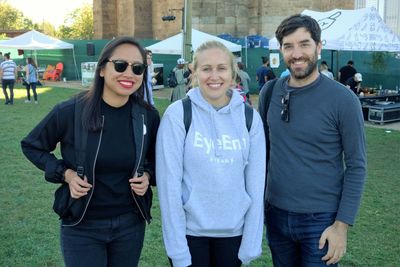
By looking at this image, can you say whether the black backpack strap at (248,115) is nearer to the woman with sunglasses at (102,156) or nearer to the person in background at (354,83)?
the woman with sunglasses at (102,156)

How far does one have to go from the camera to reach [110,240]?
102 inches

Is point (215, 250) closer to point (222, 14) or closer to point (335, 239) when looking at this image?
point (335, 239)

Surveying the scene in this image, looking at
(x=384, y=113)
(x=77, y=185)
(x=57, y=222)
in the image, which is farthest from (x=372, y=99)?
(x=77, y=185)

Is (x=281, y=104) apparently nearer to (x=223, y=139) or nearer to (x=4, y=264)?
(x=223, y=139)

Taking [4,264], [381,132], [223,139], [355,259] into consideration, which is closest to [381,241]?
[355,259]

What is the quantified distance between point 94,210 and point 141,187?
0.90 feet

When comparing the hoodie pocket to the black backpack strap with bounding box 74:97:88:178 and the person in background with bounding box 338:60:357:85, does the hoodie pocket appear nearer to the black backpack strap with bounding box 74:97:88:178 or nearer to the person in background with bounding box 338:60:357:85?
the black backpack strap with bounding box 74:97:88:178

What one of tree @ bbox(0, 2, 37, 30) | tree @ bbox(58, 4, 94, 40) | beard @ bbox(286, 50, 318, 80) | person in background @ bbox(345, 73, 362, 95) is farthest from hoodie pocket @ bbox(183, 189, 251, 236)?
tree @ bbox(0, 2, 37, 30)

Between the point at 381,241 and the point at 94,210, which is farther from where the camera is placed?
the point at 381,241

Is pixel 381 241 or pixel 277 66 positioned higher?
pixel 277 66

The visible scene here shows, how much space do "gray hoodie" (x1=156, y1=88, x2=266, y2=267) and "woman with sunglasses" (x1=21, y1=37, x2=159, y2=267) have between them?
184 mm

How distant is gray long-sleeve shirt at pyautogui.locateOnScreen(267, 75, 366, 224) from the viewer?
2488 mm

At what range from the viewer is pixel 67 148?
8.40ft

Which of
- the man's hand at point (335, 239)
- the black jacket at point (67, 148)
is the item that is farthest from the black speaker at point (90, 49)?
the man's hand at point (335, 239)
